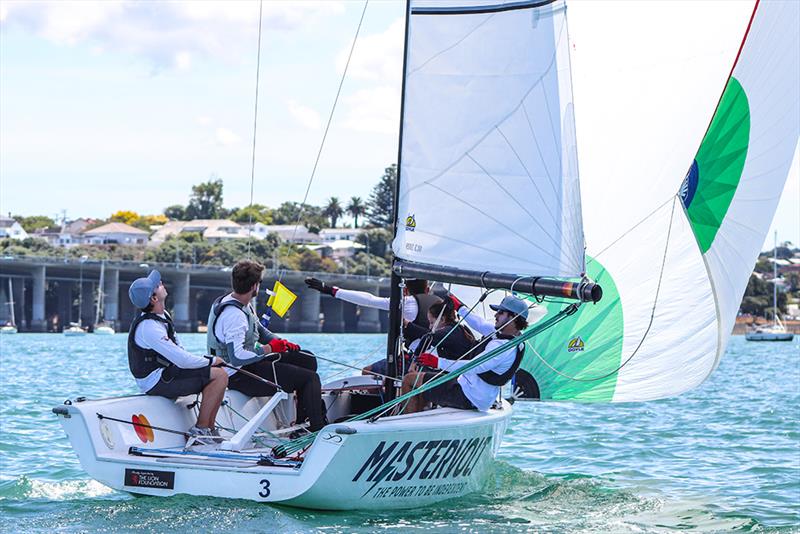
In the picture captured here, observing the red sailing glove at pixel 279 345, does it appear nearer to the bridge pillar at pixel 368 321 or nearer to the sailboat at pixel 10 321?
the sailboat at pixel 10 321

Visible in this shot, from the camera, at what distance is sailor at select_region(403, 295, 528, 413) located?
777cm

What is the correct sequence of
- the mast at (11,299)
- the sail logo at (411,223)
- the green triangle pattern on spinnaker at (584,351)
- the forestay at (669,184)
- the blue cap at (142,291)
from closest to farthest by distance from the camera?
the blue cap at (142,291), the sail logo at (411,223), the forestay at (669,184), the green triangle pattern on spinnaker at (584,351), the mast at (11,299)

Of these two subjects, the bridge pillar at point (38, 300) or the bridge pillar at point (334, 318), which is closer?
the bridge pillar at point (38, 300)

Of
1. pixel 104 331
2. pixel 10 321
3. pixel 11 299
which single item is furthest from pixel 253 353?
pixel 10 321

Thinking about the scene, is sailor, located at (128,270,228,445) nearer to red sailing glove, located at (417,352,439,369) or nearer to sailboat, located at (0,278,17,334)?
red sailing glove, located at (417,352,439,369)

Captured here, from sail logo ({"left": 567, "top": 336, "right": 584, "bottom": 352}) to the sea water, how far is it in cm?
110

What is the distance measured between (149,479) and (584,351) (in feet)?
13.0

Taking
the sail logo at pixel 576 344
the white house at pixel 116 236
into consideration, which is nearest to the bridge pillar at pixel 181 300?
the white house at pixel 116 236

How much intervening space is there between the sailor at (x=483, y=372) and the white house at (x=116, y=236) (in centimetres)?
10985

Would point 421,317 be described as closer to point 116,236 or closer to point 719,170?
point 719,170

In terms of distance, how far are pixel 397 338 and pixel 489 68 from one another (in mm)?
2030

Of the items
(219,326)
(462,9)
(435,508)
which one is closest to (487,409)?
(435,508)

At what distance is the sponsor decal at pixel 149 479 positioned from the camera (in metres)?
7.14

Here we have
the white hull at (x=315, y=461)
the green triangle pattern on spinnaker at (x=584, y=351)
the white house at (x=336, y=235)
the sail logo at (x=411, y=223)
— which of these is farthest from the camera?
the white house at (x=336, y=235)
